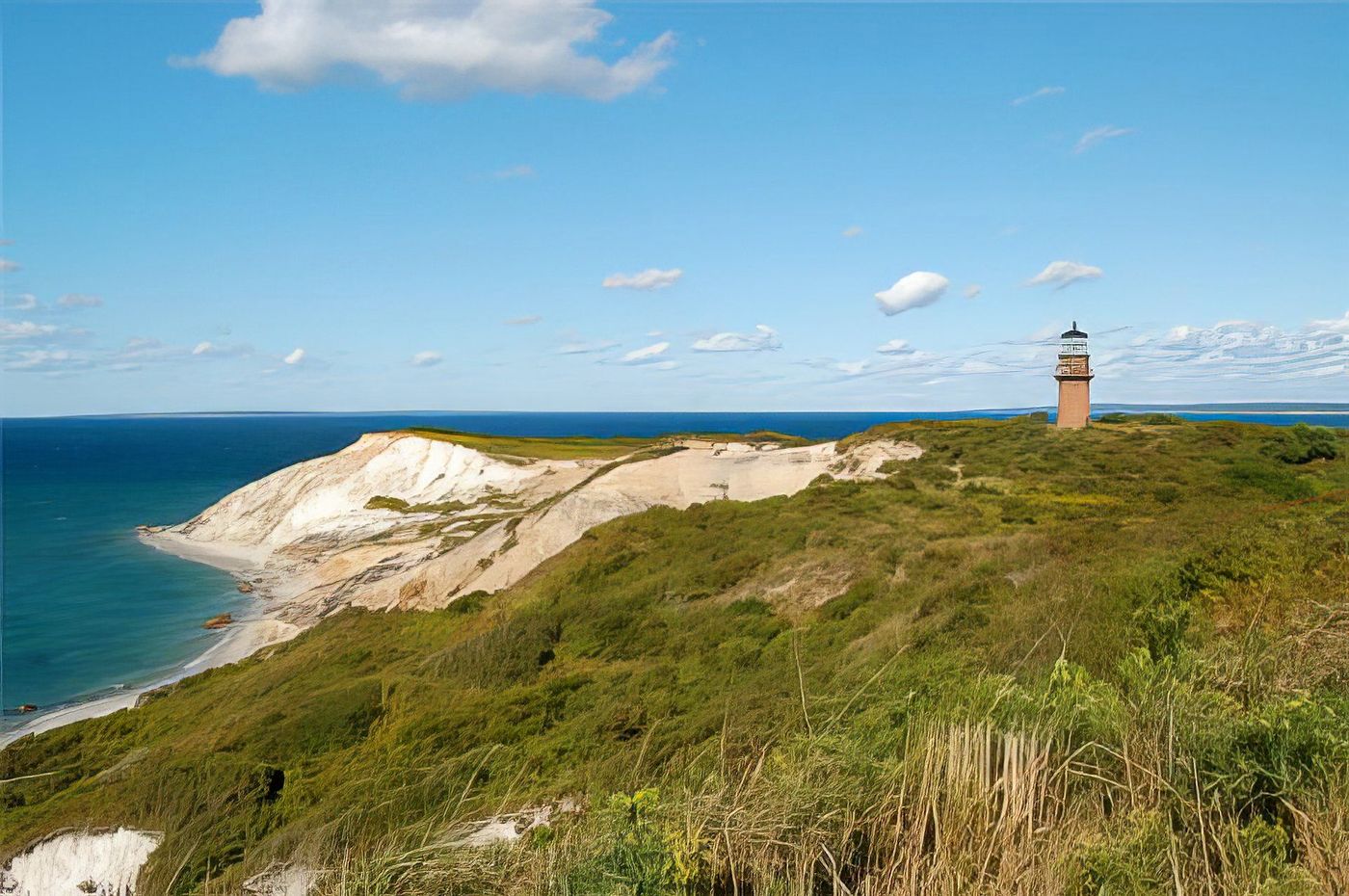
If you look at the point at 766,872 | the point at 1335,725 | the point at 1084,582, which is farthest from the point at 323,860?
the point at 1084,582

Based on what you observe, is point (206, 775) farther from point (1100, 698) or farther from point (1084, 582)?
point (1084, 582)

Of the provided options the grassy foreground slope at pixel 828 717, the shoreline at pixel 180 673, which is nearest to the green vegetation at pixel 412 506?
the shoreline at pixel 180 673

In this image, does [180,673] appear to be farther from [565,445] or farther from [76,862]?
[565,445]

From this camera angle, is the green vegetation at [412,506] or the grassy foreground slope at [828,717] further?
the green vegetation at [412,506]

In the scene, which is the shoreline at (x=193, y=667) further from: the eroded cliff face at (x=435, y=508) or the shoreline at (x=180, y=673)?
the eroded cliff face at (x=435, y=508)

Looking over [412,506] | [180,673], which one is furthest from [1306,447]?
[412,506]
